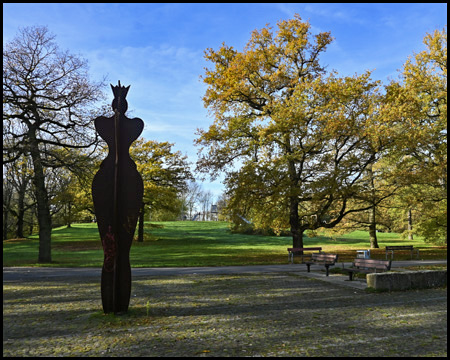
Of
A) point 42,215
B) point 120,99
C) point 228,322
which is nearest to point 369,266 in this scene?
point 228,322

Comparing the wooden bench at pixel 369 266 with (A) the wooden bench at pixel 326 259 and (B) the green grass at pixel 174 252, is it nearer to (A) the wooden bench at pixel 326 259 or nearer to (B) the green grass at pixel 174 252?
(A) the wooden bench at pixel 326 259

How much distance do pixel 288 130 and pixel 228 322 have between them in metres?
13.8

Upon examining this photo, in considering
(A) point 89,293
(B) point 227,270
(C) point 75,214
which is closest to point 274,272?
(B) point 227,270

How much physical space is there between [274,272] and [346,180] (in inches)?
327

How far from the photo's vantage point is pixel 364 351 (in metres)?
4.99

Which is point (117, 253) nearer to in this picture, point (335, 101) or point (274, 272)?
point (274, 272)

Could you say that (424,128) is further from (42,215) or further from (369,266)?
(42,215)

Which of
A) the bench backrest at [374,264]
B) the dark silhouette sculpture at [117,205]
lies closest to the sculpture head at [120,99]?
the dark silhouette sculpture at [117,205]

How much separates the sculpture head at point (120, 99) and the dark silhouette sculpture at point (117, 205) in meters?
0.02

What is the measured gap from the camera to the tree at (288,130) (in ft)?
60.6

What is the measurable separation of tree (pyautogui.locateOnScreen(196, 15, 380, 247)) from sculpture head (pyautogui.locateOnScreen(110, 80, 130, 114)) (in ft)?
37.8

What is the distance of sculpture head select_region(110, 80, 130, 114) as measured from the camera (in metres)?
7.78

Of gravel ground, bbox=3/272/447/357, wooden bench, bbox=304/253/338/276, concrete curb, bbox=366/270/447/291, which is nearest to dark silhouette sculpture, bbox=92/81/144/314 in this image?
gravel ground, bbox=3/272/447/357

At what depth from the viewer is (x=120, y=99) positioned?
7.84m
